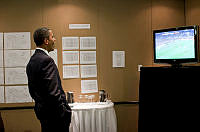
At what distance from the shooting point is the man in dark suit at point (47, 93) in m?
2.37

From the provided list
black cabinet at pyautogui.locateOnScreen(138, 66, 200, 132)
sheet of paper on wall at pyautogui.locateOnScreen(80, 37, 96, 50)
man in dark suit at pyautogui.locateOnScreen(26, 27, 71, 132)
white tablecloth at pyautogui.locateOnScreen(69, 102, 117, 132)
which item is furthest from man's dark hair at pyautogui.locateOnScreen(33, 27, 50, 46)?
black cabinet at pyautogui.locateOnScreen(138, 66, 200, 132)

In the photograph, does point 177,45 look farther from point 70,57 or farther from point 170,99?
point 70,57

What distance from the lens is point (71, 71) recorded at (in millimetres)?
3895

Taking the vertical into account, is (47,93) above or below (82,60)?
below

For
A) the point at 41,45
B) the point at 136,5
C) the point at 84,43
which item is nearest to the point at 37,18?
the point at 84,43

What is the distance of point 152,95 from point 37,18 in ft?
7.03

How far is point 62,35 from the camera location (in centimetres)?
387

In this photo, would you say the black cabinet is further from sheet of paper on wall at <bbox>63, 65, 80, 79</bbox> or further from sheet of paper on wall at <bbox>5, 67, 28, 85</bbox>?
sheet of paper on wall at <bbox>5, 67, 28, 85</bbox>

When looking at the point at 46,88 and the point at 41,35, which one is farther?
the point at 41,35

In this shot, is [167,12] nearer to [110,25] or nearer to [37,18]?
[110,25]

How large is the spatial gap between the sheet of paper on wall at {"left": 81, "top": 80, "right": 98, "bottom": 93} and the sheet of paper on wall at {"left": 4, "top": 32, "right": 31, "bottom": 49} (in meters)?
1.06

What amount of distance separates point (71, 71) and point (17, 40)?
980mm

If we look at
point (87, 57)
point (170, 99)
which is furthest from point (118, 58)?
point (170, 99)

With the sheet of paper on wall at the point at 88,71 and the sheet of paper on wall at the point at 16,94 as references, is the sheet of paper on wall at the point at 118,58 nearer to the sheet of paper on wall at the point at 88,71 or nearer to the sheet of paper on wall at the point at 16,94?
the sheet of paper on wall at the point at 88,71
